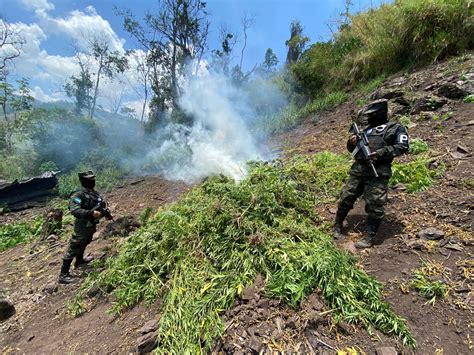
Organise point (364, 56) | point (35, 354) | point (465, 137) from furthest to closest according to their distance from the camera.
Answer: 1. point (364, 56)
2. point (465, 137)
3. point (35, 354)

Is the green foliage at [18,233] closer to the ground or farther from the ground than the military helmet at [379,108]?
closer to the ground

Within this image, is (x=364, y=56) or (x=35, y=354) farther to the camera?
(x=364, y=56)

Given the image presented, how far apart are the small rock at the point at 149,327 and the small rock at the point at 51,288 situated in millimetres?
2263

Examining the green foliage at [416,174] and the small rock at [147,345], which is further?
the green foliage at [416,174]

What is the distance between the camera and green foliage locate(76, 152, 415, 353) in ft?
7.32

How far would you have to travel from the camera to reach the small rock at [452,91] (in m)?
5.79

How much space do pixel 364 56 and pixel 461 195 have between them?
24.4 ft

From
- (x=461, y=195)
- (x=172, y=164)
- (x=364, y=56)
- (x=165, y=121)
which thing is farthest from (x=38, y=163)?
Answer: (x=461, y=195)

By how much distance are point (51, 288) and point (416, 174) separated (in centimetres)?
561

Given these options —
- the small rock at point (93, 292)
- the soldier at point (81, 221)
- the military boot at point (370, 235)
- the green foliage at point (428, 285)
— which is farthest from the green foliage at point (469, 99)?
the small rock at point (93, 292)

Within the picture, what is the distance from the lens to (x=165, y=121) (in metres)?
17.4

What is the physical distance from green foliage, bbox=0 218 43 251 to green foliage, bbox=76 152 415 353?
16.4 ft

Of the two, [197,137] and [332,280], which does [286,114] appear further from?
[332,280]

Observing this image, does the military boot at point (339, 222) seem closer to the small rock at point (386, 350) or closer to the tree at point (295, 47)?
the small rock at point (386, 350)
